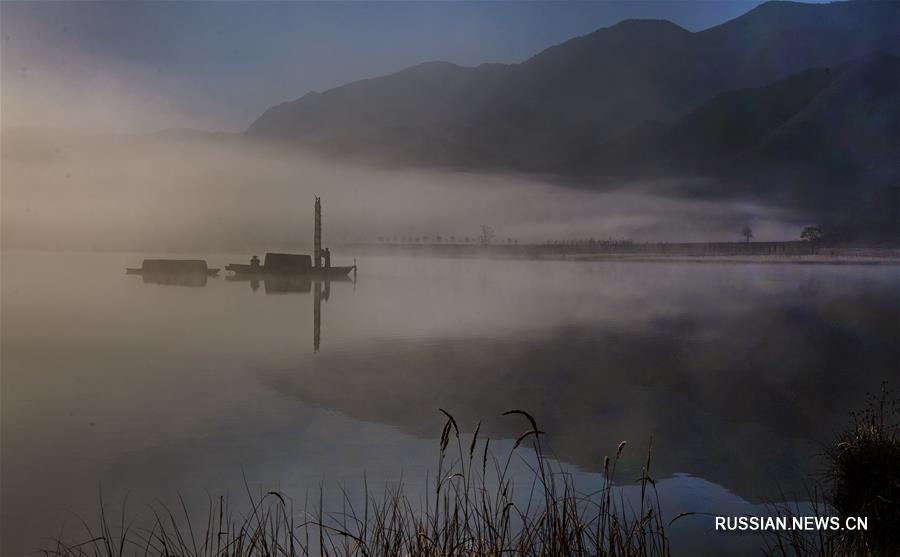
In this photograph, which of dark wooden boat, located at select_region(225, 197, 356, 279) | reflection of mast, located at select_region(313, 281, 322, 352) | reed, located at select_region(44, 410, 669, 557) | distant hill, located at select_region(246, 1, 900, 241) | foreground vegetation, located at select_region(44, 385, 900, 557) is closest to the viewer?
reed, located at select_region(44, 410, 669, 557)

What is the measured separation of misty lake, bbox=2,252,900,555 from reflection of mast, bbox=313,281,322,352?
0.74 feet

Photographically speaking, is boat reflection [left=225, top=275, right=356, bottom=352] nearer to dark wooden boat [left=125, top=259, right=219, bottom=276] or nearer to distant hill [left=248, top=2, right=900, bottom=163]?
dark wooden boat [left=125, top=259, right=219, bottom=276]

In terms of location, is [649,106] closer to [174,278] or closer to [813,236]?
[813,236]

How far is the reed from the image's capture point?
3.25 meters

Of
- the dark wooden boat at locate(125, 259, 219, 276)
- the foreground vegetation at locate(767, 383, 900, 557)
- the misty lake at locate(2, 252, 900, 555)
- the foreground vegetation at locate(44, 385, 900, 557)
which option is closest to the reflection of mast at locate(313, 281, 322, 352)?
the misty lake at locate(2, 252, 900, 555)

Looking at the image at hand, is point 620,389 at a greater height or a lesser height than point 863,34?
lesser

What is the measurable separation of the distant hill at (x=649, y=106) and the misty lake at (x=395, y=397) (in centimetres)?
12087

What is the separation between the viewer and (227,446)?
821 centimetres

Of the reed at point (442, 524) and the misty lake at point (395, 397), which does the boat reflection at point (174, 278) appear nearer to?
the misty lake at point (395, 397)

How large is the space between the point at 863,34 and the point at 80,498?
16178 cm

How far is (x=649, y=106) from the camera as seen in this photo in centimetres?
16388

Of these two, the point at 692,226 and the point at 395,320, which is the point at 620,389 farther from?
the point at 692,226

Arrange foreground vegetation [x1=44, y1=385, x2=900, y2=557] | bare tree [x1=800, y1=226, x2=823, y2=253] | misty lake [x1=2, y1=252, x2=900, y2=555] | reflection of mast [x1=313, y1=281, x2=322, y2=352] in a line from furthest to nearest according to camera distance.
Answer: bare tree [x1=800, y1=226, x2=823, y2=253] → reflection of mast [x1=313, y1=281, x2=322, y2=352] → misty lake [x1=2, y1=252, x2=900, y2=555] → foreground vegetation [x1=44, y1=385, x2=900, y2=557]

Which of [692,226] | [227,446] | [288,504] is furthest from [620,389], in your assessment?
[692,226]
